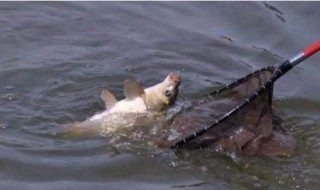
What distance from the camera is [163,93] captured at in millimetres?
5809

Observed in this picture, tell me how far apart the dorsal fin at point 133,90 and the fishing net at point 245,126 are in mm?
382

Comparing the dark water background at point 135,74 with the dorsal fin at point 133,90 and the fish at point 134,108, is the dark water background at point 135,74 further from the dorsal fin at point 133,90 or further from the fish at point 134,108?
the dorsal fin at point 133,90

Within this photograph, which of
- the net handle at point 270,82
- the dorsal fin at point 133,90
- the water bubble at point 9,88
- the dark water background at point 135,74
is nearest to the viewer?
the net handle at point 270,82

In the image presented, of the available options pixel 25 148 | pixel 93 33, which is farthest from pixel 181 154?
pixel 93 33

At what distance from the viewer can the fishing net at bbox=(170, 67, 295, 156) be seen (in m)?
5.34

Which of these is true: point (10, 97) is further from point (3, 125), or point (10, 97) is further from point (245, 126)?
point (245, 126)

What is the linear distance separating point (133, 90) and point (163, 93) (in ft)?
0.83

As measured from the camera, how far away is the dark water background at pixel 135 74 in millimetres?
5293

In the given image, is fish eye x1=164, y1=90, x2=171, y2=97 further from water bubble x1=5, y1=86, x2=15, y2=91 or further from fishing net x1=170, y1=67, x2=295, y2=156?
water bubble x1=5, y1=86, x2=15, y2=91

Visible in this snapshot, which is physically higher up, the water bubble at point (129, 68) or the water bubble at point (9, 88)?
the water bubble at point (129, 68)

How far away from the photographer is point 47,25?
27.1ft

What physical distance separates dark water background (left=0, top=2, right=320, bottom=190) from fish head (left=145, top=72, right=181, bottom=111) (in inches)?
16.5

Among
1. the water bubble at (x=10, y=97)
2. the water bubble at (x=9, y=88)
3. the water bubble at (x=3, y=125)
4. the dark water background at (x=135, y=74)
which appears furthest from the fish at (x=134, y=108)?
the water bubble at (x=9, y=88)

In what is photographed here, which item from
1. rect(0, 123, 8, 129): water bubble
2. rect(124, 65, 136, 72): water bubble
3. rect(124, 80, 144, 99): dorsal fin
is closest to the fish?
rect(124, 80, 144, 99): dorsal fin
